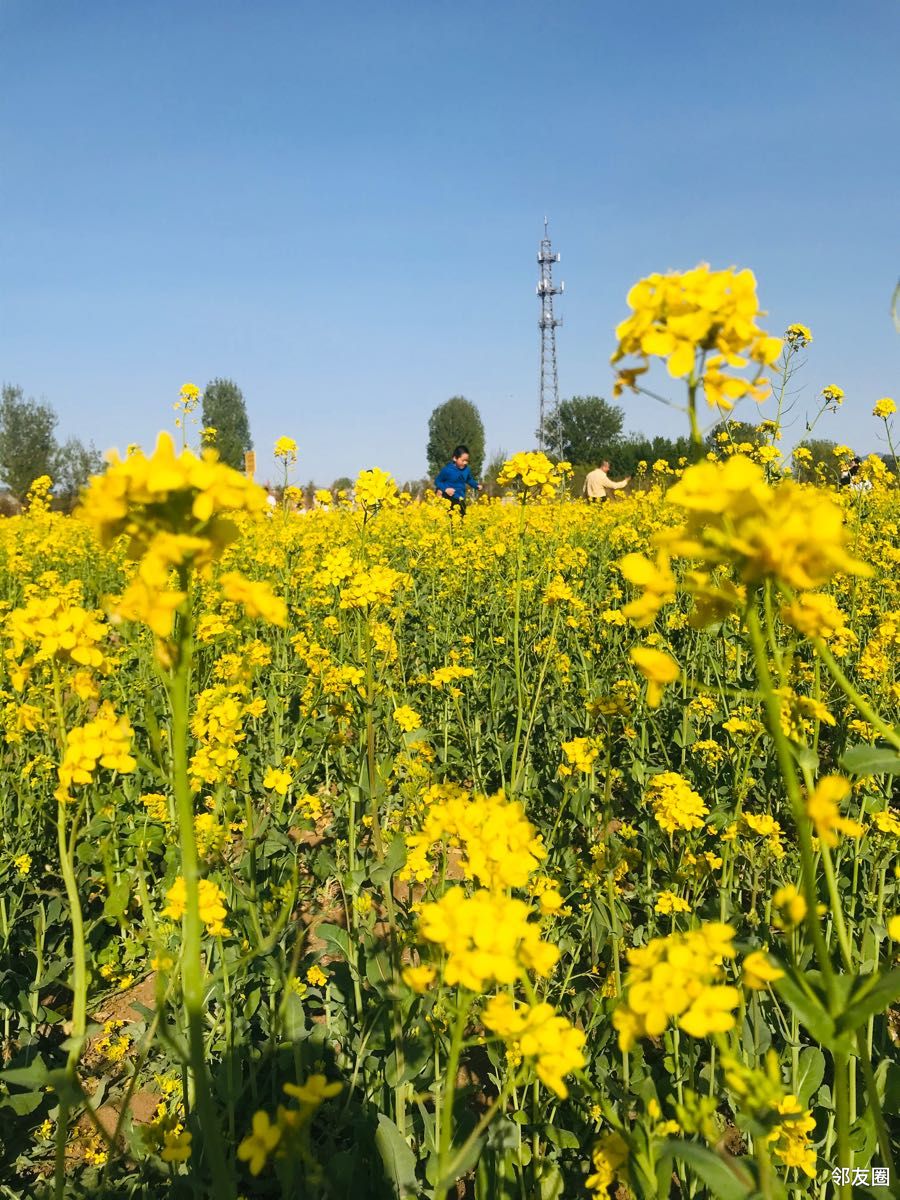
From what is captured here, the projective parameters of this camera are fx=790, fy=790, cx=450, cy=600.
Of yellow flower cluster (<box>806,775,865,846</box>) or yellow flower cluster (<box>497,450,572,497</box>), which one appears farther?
yellow flower cluster (<box>497,450,572,497</box>)

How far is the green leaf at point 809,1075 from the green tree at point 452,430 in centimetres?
6583

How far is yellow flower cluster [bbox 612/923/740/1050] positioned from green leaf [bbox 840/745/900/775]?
48 centimetres

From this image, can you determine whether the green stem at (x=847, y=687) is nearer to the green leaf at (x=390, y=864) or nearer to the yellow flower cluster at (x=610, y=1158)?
the yellow flower cluster at (x=610, y=1158)

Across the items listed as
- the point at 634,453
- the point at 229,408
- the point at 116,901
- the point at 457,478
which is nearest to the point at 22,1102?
the point at 116,901

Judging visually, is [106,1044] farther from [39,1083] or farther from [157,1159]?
[39,1083]

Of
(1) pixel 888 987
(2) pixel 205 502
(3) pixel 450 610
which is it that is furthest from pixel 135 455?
(3) pixel 450 610

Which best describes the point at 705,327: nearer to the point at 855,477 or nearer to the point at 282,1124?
the point at 282,1124

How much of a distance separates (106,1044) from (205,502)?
2.24 m

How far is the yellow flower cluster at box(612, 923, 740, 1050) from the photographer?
941mm

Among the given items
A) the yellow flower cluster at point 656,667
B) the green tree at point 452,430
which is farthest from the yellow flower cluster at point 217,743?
the green tree at point 452,430

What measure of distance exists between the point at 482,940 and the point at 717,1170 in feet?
1.38

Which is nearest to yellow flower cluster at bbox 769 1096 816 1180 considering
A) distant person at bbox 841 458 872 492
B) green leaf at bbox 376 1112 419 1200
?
green leaf at bbox 376 1112 419 1200

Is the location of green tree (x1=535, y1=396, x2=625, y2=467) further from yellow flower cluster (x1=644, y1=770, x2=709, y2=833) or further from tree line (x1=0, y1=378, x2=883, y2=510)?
yellow flower cluster (x1=644, y1=770, x2=709, y2=833)

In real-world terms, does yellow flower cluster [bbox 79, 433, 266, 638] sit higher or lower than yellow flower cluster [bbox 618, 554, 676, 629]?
higher
